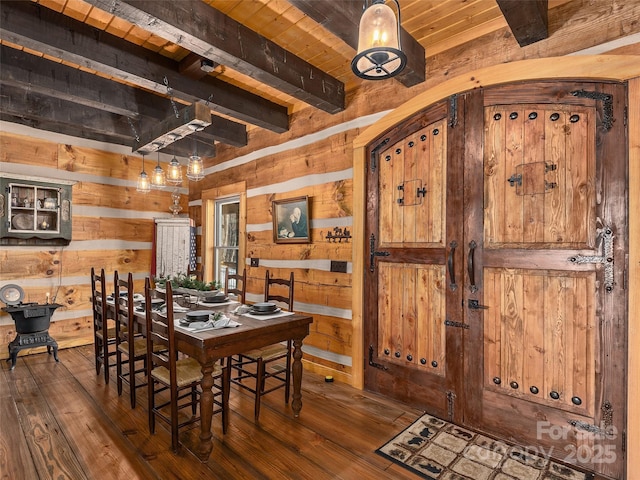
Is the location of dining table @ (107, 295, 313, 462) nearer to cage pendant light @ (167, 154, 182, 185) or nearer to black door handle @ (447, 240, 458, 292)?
black door handle @ (447, 240, 458, 292)

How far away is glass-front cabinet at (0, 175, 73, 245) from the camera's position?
13.0 ft

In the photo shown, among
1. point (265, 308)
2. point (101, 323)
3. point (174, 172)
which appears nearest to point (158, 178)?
point (174, 172)

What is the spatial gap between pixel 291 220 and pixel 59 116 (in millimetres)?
2659

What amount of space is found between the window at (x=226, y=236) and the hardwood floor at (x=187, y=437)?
2.31 metres

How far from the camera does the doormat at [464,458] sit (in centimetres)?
204

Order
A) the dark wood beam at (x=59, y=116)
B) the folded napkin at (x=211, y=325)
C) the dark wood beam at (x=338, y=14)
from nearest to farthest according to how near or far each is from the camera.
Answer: the dark wood beam at (x=338, y=14)
the folded napkin at (x=211, y=325)
the dark wood beam at (x=59, y=116)

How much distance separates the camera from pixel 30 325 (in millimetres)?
3832

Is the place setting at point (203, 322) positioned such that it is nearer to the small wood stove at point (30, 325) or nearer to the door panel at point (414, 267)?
the door panel at point (414, 267)

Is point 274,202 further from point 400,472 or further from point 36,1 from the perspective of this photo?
point 400,472

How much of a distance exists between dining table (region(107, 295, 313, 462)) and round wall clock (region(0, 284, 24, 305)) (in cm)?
230

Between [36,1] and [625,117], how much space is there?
3.72m

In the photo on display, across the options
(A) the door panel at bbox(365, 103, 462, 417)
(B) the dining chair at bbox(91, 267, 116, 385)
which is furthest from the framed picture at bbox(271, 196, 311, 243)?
(B) the dining chair at bbox(91, 267, 116, 385)

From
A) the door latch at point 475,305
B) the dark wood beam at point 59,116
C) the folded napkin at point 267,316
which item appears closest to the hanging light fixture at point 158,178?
the dark wood beam at point 59,116

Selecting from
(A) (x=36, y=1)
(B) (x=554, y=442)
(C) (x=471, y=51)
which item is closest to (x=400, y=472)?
(B) (x=554, y=442)
